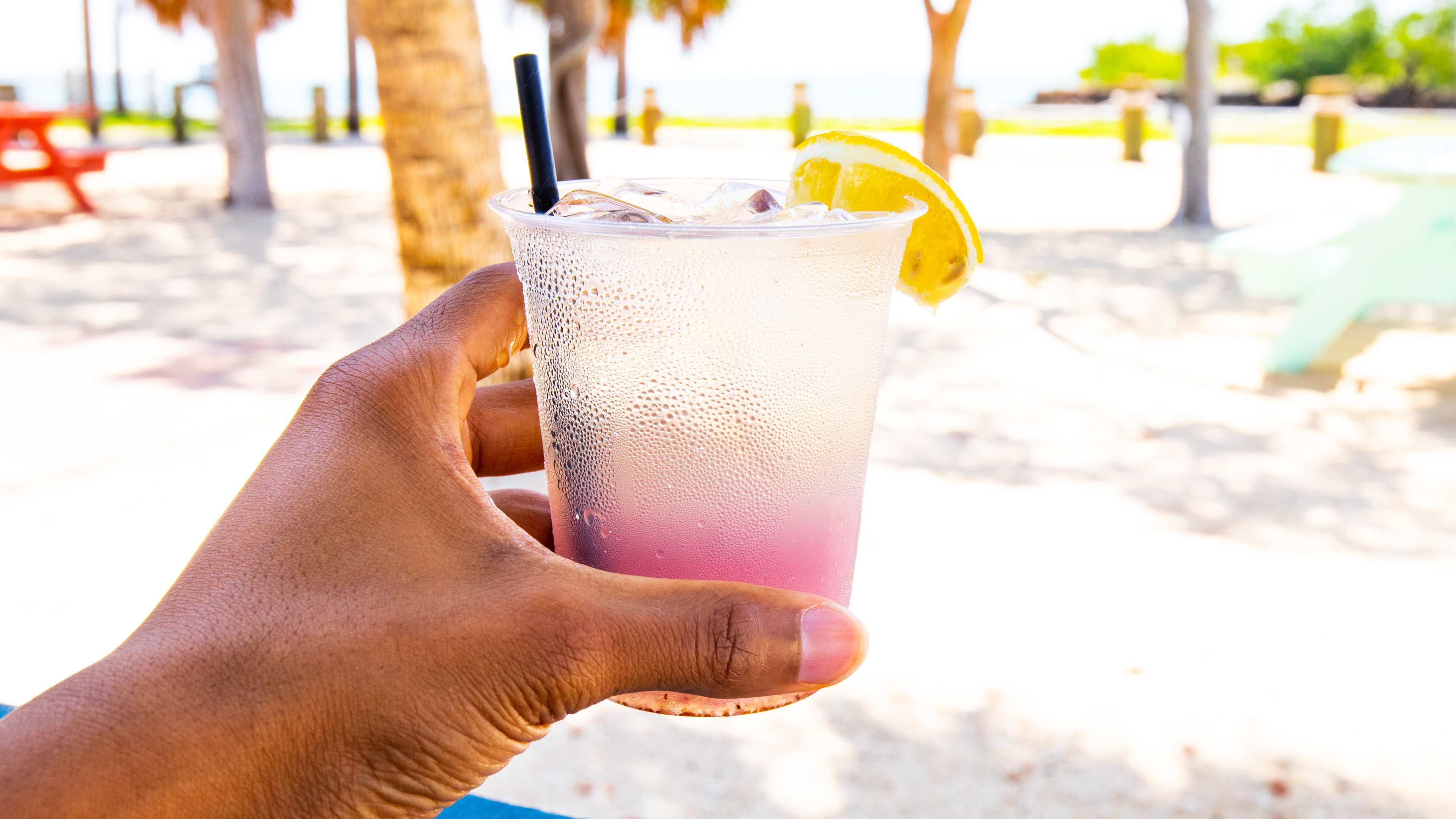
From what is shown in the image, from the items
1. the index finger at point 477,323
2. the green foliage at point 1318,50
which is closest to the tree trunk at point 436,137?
the index finger at point 477,323

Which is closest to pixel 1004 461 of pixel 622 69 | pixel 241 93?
pixel 241 93

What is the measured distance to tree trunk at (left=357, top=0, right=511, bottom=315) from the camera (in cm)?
356

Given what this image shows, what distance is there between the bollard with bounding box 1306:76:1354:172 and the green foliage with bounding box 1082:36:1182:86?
20.9 metres

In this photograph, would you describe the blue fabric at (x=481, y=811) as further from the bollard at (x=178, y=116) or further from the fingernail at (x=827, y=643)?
the bollard at (x=178, y=116)

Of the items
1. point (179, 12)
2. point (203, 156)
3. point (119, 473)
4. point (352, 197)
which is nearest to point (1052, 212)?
point (352, 197)

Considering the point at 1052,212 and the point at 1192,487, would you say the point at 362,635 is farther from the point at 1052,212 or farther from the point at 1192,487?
the point at 1052,212

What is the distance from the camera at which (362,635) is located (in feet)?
3.10

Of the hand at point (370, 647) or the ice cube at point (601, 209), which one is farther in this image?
the ice cube at point (601, 209)

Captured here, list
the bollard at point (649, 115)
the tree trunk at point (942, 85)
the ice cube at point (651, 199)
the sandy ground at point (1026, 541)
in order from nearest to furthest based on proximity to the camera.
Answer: the ice cube at point (651, 199), the sandy ground at point (1026, 541), the tree trunk at point (942, 85), the bollard at point (649, 115)

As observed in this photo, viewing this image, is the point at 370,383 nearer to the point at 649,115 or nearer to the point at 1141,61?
the point at 649,115

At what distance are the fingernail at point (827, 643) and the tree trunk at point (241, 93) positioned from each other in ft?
33.4

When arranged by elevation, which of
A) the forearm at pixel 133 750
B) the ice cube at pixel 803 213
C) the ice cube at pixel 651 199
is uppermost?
the ice cube at pixel 651 199

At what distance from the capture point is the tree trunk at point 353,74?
18.4 metres

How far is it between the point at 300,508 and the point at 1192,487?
3583mm
